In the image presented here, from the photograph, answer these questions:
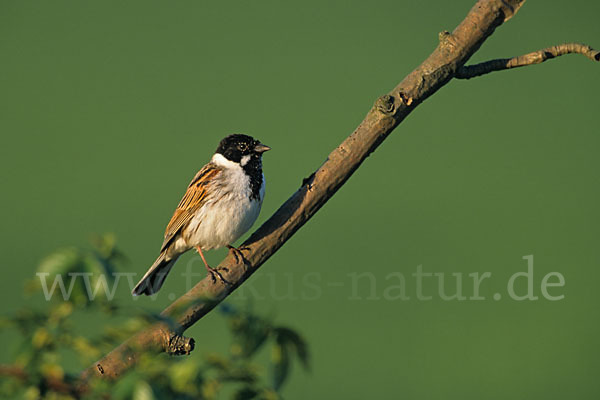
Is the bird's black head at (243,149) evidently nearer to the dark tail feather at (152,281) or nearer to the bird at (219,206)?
the bird at (219,206)

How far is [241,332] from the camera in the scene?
1.22 m

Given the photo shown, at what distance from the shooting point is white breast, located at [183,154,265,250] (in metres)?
3.59

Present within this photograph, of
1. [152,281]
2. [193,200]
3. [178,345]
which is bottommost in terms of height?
[178,345]

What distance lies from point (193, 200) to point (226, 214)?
0.26 metres

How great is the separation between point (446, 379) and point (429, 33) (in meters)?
5.53

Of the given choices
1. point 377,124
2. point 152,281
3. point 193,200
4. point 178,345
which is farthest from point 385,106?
point 152,281

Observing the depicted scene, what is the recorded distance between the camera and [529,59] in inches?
97.7

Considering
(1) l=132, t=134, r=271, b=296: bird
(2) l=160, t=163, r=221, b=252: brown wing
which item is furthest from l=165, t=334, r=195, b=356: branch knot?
(2) l=160, t=163, r=221, b=252: brown wing

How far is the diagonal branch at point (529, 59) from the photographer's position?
2.40 metres

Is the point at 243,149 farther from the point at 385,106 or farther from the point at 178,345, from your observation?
the point at 178,345

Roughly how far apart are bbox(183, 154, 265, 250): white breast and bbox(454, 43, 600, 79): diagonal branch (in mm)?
1454

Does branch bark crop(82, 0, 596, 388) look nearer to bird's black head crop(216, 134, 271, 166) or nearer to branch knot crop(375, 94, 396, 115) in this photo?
branch knot crop(375, 94, 396, 115)

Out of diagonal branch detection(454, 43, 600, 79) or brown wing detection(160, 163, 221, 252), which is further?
brown wing detection(160, 163, 221, 252)

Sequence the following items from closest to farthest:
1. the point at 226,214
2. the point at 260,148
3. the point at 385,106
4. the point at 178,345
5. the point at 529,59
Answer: the point at 178,345 < the point at 385,106 < the point at 529,59 < the point at 226,214 < the point at 260,148
